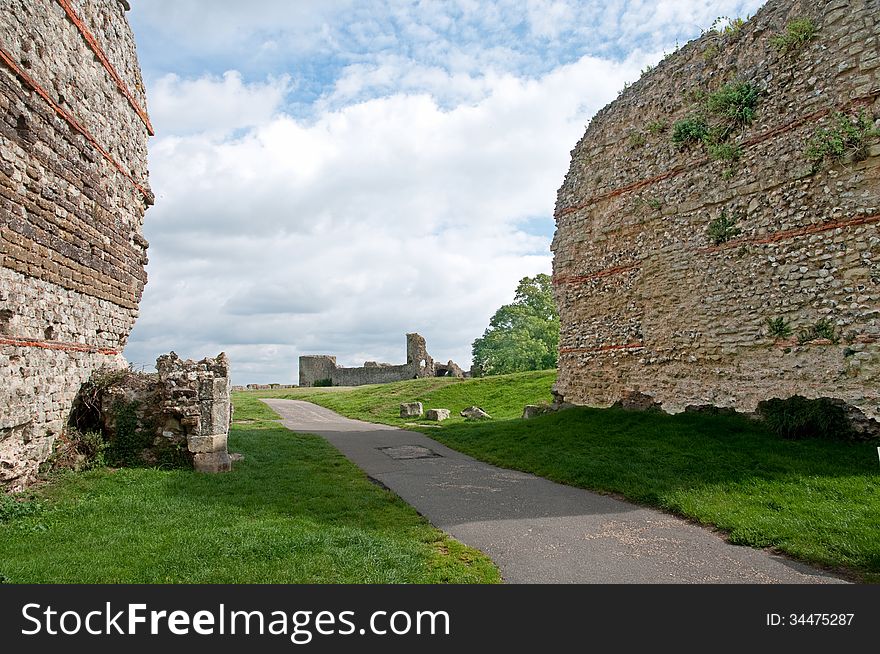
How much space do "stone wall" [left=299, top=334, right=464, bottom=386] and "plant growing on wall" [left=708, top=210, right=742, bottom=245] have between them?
2922 centimetres

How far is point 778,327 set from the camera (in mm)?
9781

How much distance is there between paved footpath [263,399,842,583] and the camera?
477 cm

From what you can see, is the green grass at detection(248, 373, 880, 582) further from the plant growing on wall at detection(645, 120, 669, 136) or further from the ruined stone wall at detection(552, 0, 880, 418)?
the plant growing on wall at detection(645, 120, 669, 136)

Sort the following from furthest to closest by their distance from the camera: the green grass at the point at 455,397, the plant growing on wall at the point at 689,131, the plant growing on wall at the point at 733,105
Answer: the green grass at the point at 455,397, the plant growing on wall at the point at 689,131, the plant growing on wall at the point at 733,105

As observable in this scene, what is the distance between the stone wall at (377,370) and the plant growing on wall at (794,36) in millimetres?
31103

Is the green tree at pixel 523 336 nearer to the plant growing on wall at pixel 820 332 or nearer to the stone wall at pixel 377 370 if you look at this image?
the stone wall at pixel 377 370

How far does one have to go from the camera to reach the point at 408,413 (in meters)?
20.6

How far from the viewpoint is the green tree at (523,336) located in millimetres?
31656

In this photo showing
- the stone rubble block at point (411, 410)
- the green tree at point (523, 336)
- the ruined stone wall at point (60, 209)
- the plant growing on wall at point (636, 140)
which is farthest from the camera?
the green tree at point (523, 336)

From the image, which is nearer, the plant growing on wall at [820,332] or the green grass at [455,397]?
the plant growing on wall at [820,332]

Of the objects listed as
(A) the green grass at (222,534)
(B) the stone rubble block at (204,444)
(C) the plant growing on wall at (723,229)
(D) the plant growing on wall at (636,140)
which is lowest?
(A) the green grass at (222,534)

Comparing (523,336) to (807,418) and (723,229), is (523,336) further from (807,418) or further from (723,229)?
(807,418)

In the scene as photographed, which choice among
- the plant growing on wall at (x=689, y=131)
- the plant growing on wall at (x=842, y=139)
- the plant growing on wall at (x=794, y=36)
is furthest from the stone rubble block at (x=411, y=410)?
the plant growing on wall at (x=794, y=36)

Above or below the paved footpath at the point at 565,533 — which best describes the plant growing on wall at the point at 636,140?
above
